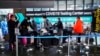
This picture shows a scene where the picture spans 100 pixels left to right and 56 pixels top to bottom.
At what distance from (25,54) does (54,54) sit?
134cm

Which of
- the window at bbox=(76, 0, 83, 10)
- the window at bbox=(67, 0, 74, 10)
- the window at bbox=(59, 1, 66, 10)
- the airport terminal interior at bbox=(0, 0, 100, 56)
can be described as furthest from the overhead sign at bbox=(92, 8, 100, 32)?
the window at bbox=(59, 1, 66, 10)

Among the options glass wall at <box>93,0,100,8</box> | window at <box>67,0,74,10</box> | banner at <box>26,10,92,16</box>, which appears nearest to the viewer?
banner at <box>26,10,92,16</box>

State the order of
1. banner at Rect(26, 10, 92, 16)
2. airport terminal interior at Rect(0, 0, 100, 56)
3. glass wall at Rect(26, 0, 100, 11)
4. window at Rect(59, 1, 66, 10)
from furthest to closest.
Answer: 1. window at Rect(59, 1, 66, 10)
2. glass wall at Rect(26, 0, 100, 11)
3. banner at Rect(26, 10, 92, 16)
4. airport terminal interior at Rect(0, 0, 100, 56)

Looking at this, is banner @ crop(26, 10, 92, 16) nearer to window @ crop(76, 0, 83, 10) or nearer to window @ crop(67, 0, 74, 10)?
window @ crop(76, 0, 83, 10)

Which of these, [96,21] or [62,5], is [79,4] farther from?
[96,21]

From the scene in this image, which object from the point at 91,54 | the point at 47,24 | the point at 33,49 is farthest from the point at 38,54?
the point at 47,24

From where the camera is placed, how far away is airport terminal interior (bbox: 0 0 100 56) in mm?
12487

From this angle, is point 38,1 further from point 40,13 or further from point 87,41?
point 87,41

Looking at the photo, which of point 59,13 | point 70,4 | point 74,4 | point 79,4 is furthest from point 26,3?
point 79,4

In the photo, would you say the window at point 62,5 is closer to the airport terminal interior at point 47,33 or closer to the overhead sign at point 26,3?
the airport terminal interior at point 47,33

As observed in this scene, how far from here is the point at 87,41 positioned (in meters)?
15.1

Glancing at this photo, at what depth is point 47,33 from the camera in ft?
48.2

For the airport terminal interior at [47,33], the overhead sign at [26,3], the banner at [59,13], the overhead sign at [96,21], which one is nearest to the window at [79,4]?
the airport terminal interior at [47,33]

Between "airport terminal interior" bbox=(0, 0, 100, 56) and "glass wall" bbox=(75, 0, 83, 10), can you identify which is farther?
"glass wall" bbox=(75, 0, 83, 10)
